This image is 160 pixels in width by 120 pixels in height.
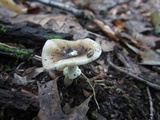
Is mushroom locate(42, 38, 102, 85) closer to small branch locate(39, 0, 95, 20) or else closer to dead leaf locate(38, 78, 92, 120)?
dead leaf locate(38, 78, 92, 120)

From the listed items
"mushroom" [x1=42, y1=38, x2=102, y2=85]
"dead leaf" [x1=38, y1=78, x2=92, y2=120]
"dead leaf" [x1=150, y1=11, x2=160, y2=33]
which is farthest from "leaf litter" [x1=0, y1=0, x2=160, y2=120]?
"dead leaf" [x1=150, y1=11, x2=160, y2=33]

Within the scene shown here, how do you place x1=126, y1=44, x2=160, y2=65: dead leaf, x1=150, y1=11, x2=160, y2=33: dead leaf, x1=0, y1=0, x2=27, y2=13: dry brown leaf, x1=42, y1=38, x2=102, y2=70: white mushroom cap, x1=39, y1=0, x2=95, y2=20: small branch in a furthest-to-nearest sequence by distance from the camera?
x1=150, y1=11, x2=160, y2=33: dead leaf < x1=39, y1=0, x2=95, y2=20: small branch < x1=0, y1=0, x2=27, y2=13: dry brown leaf < x1=126, y1=44, x2=160, y2=65: dead leaf < x1=42, y1=38, x2=102, y2=70: white mushroom cap

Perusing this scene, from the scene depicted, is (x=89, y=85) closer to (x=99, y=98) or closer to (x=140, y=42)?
(x=99, y=98)

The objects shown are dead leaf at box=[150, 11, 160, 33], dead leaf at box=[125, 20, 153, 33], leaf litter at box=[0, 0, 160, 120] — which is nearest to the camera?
leaf litter at box=[0, 0, 160, 120]

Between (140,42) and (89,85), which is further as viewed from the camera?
(140,42)

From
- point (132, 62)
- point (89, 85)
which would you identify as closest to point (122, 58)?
point (132, 62)

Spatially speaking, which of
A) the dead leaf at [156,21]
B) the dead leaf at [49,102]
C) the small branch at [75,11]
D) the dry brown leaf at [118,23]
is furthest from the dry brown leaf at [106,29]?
the dead leaf at [49,102]

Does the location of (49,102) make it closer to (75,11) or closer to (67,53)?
(67,53)

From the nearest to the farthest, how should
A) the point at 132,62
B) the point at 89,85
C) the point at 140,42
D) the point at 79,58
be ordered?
the point at 79,58 < the point at 89,85 < the point at 132,62 < the point at 140,42
